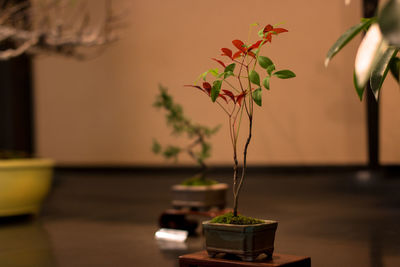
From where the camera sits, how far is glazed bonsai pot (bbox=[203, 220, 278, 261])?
1631 millimetres

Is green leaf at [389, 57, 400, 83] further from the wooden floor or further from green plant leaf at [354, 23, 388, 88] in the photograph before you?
the wooden floor

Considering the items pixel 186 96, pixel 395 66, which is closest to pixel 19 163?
pixel 186 96

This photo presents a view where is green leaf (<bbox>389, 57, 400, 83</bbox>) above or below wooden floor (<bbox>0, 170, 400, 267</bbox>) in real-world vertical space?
above

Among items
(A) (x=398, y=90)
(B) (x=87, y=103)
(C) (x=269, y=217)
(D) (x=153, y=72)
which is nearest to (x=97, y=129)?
(B) (x=87, y=103)

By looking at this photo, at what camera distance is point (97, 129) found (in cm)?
549

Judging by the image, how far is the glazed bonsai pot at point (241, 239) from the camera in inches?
64.2

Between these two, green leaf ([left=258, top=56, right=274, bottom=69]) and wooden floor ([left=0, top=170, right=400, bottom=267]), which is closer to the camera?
green leaf ([left=258, top=56, right=274, bottom=69])

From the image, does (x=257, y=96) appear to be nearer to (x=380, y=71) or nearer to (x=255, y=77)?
(x=255, y=77)

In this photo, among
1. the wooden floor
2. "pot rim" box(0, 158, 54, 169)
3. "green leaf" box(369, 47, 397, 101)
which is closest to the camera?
"green leaf" box(369, 47, 397, 101)

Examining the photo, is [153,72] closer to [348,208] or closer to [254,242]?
[348,208]

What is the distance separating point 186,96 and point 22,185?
1.47 m

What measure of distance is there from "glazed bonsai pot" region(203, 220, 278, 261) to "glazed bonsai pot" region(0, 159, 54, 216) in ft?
6.85

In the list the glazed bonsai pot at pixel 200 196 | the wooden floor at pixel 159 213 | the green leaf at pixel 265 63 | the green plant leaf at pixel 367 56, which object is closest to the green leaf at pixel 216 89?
the green leaf at pixel 265 63

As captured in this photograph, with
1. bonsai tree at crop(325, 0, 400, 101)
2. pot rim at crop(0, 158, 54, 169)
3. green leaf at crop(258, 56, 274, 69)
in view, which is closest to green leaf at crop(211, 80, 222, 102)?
green leaf at crop(258, 56, 274, 69)
